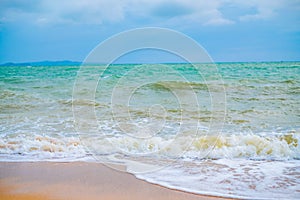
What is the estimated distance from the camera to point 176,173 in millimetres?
4375

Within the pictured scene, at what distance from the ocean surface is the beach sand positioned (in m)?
0.29

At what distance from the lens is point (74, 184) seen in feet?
12.7

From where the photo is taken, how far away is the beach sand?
3.54 m

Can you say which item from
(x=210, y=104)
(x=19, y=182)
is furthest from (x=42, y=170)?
(x=210, y=104)

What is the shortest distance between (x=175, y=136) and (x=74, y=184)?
9.97 ft

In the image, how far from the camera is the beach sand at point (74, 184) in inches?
139

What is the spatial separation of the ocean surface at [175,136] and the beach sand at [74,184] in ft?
0.95

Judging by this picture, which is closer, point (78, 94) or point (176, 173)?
point (176, 173)

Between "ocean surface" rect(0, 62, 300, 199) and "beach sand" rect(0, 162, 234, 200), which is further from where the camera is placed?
"ocean surface" rect(0, 62, 300, 199)

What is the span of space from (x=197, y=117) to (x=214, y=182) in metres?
4.16

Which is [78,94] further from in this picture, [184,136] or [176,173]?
[176,173]

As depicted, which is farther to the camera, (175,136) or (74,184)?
(175,136)

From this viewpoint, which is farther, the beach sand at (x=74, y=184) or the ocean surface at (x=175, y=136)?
the ocean surface at (x=175, y=136)

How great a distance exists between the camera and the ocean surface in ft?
13.7
